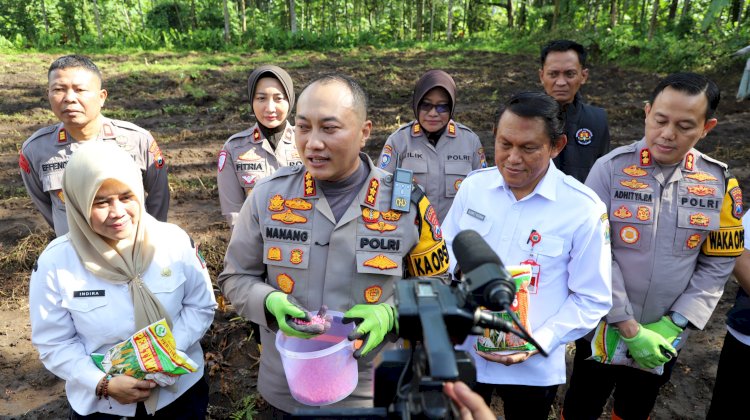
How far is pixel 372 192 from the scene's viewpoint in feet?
6.52

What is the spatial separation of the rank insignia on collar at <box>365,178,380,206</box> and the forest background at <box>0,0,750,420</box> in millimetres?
1950

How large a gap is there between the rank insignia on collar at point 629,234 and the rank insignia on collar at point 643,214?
0.19 feet

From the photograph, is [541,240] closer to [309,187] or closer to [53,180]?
[309,187]

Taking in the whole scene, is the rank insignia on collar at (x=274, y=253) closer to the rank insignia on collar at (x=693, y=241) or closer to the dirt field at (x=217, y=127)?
the dirt field at (x=217, y=127)

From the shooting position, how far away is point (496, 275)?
3.39 feet

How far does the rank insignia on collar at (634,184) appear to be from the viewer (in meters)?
2.36

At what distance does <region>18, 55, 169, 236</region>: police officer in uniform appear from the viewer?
300 cm

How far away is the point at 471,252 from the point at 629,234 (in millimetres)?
1562

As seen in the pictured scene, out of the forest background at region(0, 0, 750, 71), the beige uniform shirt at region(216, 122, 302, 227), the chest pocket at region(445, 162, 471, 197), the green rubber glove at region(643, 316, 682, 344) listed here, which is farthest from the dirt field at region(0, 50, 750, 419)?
the chest pocket at region(445, 162, 471, 197)

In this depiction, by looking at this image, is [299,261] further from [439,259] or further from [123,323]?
[123,323]

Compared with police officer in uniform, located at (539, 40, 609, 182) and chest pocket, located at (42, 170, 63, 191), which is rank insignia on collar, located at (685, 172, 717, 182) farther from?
chest pocket, located at (42, 170, 63, 191)

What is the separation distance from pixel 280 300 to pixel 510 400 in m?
1.20

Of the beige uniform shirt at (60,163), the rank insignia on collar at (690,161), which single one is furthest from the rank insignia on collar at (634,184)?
the beige uniform shirt at (60,163)

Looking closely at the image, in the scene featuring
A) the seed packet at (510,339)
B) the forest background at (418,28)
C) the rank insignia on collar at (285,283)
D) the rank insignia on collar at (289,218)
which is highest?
the forest background at (418,28)
